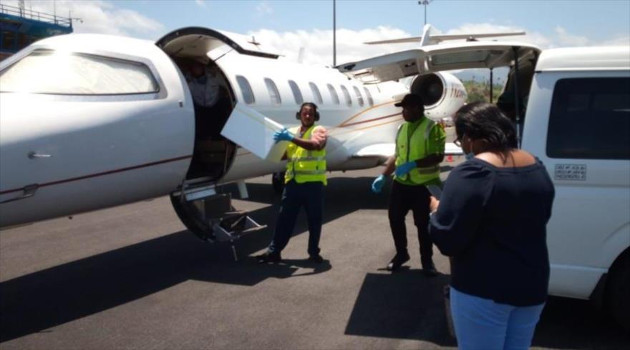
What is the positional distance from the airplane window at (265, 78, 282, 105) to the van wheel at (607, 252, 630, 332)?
5.26 m

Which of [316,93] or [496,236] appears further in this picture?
[316,93]

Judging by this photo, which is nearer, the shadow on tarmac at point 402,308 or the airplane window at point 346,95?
the shadow on tarmac at point 402,308

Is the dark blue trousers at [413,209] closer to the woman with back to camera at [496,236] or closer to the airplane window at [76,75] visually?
the airplane window at [76,75]

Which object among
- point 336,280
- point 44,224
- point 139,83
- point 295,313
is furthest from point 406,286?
point 44,224

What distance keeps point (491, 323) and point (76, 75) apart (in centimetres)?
444

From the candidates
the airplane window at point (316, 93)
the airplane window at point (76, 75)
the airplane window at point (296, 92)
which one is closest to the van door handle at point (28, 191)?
the airplane window at point (76, 75)

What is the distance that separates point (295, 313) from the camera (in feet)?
15.6

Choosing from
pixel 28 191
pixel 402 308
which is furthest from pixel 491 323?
pixel 28 191

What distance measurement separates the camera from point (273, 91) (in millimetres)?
8047

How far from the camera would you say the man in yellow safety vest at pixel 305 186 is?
628 centimetres

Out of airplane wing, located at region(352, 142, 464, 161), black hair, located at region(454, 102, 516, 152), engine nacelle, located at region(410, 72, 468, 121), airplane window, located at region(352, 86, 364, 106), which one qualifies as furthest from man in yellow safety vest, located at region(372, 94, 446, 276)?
engine nacelle, located at region(410, 72, 468, 121)

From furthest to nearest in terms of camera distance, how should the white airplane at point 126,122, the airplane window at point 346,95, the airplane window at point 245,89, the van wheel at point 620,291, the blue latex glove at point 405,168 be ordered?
1. the airplane window at point 346,95
2. the airplane window at point 245,89
3. the blue latex glove at point 405,168
4. the white airplane at point 126,122
5. the van wheel at point 620,291

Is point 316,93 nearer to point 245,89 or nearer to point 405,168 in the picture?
point 245,89

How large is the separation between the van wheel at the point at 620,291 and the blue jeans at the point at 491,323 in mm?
2027
